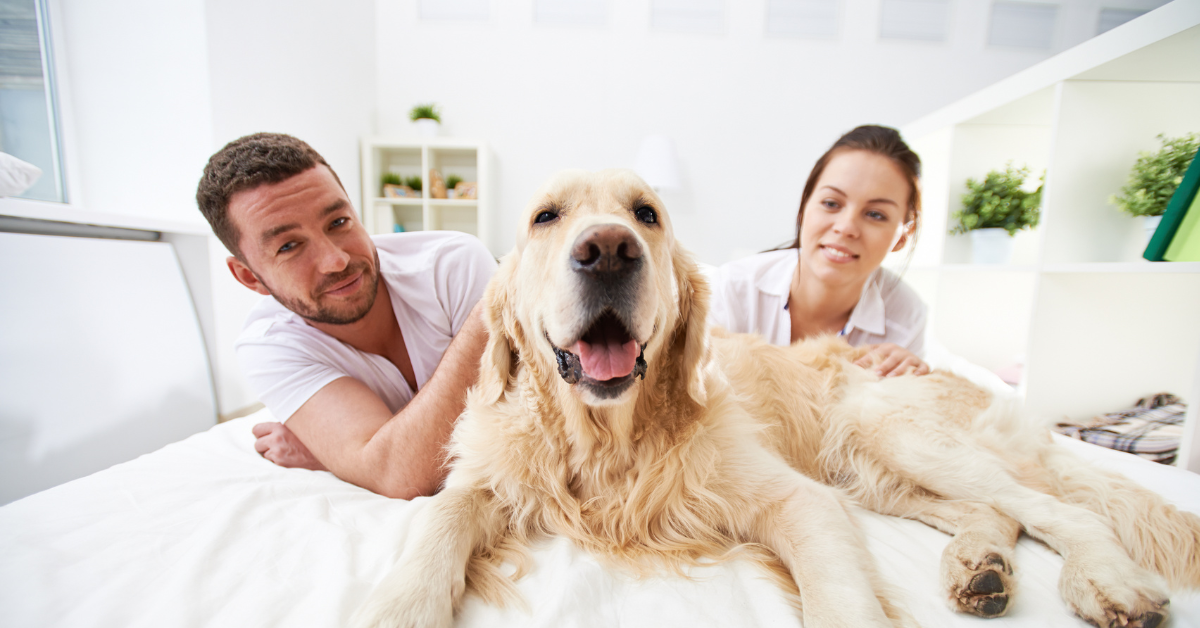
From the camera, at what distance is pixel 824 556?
917 mm

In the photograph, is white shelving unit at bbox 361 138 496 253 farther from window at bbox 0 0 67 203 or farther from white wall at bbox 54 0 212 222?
window at bbox 0 0 67 203

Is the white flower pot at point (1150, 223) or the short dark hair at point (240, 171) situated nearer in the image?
the short dark hair at point (240, 171)

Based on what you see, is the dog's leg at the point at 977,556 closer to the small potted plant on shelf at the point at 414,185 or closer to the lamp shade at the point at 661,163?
the lamp shade at the point at 661,163

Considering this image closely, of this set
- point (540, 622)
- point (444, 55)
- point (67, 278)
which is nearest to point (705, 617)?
point (540, 622)

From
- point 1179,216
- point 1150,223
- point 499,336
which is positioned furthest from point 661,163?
point 499,336

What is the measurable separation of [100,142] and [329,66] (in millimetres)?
1981

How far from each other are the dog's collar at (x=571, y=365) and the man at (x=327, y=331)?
0.51m

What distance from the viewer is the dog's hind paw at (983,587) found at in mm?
850

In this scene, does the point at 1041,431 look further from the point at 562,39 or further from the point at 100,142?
the point at 562,39

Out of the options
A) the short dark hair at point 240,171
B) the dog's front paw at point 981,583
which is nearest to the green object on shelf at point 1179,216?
the dog's front paw at point 981,583

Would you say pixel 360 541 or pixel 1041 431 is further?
pixel 1041 431

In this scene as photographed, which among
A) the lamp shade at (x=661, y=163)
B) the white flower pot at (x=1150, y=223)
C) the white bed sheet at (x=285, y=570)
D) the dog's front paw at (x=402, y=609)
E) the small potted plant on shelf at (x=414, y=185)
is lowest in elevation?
the white bed sheet at (x=285, y=570)

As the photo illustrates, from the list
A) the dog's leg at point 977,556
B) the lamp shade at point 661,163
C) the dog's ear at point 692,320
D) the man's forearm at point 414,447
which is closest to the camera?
the dog's leg at point 977,556

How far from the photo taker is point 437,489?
1.38 m
